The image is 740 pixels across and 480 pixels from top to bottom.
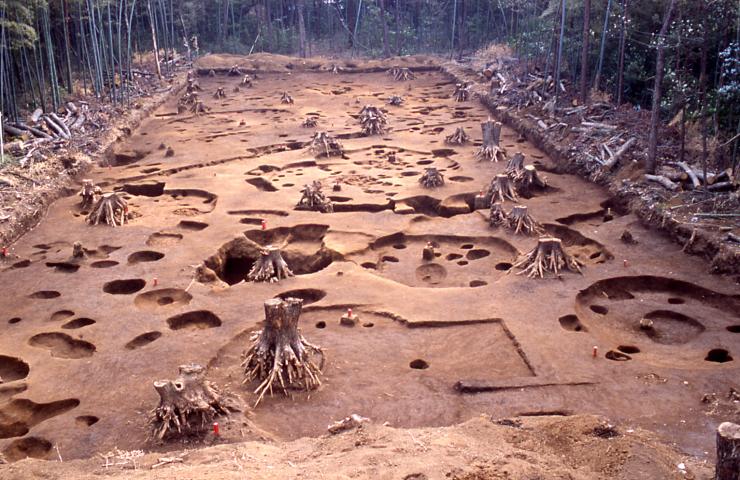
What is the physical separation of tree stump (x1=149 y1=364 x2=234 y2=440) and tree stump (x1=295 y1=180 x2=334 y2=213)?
6.63 metres

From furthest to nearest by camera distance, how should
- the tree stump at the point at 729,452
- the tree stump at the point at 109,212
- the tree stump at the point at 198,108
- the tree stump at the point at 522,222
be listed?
the tree stump at the point at 198,108 → the tree stump at the point at 109,212 → the tree stump at the point at 522,222 → the tree stump at the point at 729,452

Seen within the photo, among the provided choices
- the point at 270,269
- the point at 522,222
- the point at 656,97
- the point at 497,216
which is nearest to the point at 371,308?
the point at 270,269

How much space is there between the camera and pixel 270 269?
9.72 meters

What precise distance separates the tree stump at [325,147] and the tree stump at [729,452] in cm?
1346

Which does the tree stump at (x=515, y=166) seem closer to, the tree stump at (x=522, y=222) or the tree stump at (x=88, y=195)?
the tree stump at (x=522, y=222)

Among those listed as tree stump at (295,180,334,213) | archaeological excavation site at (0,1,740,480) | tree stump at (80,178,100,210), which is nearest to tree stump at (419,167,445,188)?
archaeological excavation site at (0,1,740,480)

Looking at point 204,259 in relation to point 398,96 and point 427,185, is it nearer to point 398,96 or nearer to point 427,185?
point 427,185

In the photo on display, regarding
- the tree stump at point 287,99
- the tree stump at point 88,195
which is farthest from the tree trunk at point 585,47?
the tree stump at point 88,195

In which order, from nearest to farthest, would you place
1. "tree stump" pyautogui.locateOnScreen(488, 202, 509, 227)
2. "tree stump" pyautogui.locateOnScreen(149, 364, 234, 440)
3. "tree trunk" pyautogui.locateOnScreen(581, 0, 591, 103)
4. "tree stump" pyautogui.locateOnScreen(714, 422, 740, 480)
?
"tree stump" pyautogui.locateOnScreen(714, 422, 740, 480), "tree stump" pyautogui.locateOnScreen(149, 364, 234, 440), "tree stump" pyautogui.locateOnScreen(488, 202, 509, 227), "tree trunk" pyautogui.locateOnScreen(581, 0, 591, 103)

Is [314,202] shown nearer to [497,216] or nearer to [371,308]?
[497,216]

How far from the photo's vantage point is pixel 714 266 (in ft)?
31.1

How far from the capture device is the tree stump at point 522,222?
1120 cm

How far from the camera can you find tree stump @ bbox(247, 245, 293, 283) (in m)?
9.70

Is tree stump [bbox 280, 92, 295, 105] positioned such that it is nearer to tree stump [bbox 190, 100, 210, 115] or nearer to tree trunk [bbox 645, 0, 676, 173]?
tree stump [bbox 190, 100, 210, 115]
